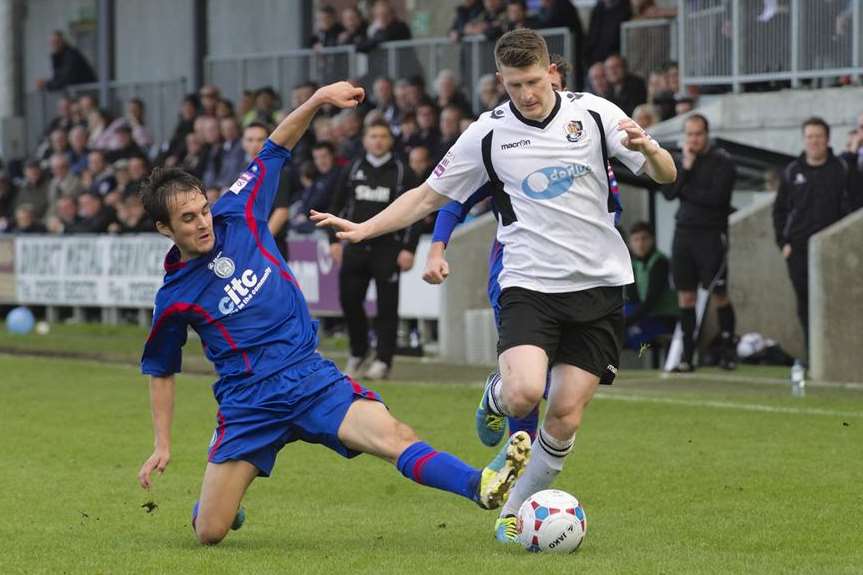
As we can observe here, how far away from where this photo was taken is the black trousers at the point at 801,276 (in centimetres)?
1556

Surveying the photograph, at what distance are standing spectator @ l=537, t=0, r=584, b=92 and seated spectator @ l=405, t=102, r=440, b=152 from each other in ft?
6.45

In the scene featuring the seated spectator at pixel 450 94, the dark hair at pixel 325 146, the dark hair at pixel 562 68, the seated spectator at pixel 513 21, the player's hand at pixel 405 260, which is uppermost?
the seated spectator at pixel 513 21

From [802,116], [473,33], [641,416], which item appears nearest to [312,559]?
[641,416]

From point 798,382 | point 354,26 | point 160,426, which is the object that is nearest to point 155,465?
point 160,426

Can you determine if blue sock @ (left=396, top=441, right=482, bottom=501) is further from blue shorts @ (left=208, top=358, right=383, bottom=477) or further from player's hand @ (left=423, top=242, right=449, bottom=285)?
player's hand @ (left=423, top=242, right=449, bottom=285)

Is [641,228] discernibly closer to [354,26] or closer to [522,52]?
[354,26]

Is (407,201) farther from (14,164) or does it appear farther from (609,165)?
(14,164)

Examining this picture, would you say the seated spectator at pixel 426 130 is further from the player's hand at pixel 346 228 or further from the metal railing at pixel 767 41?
the player's hand at pixel 346 228

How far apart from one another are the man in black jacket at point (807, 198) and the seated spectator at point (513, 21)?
5737 millimetres

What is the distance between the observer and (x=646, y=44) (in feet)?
67.0

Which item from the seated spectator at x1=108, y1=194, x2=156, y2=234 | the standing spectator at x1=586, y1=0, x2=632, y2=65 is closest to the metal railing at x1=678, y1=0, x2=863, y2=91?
the standing spectator at x1=586, y1=0, x2=632, y2=65

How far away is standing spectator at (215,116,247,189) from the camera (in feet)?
75.9

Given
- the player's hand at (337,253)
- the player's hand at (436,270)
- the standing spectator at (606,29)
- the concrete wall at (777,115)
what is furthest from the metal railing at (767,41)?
the player's hand at (436,270)

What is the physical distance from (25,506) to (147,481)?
166 centimetres
